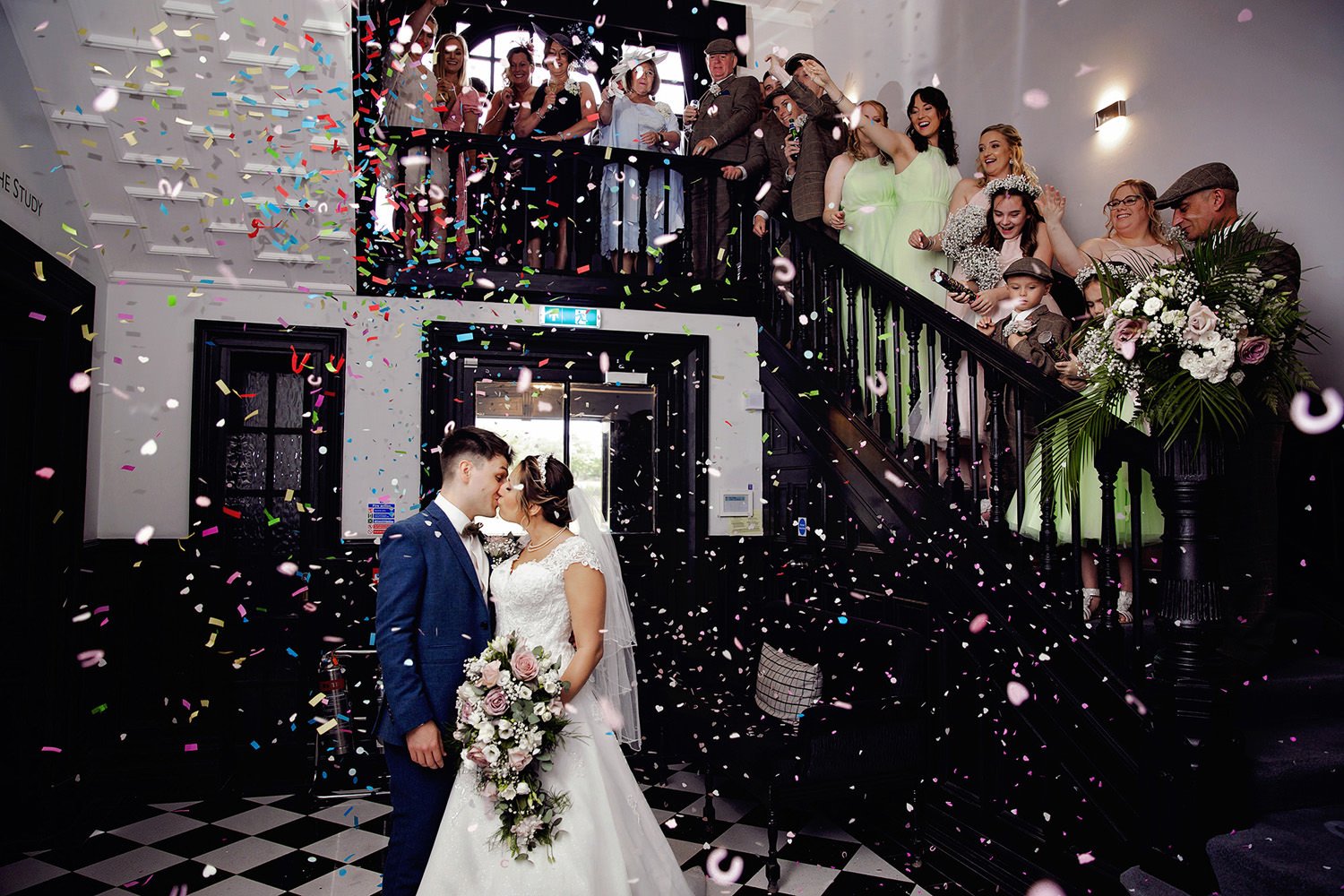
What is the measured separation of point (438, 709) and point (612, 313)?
12.0 ft

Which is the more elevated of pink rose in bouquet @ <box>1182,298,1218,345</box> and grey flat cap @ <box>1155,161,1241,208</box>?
grey flat cap @ <box>1155,161,1241,208</box>

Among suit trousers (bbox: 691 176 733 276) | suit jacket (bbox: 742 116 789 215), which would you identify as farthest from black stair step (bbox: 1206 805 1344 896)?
suit trousers (bbox: 691 176 733 276)

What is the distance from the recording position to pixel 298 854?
A: 379 centimetres

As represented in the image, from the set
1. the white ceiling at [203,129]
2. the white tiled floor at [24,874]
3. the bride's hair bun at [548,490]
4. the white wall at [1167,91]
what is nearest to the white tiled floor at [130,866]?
the white tiled floor at [24,874]

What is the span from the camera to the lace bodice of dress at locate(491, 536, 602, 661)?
106 inches

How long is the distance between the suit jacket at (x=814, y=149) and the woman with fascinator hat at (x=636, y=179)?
90cm

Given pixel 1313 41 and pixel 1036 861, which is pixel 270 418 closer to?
pixel 1036 861

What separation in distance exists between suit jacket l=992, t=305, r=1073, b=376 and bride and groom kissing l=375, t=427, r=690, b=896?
192 centimetres

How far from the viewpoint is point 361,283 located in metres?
5.17

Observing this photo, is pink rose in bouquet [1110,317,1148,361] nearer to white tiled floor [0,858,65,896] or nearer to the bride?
the bride

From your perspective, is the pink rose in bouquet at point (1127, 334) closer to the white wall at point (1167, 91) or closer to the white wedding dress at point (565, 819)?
the white wall at point (1167, 91)

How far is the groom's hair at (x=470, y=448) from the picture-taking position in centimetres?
268

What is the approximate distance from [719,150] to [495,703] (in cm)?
428

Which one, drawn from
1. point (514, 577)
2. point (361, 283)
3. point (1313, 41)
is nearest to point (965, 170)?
point (1313, 41)
